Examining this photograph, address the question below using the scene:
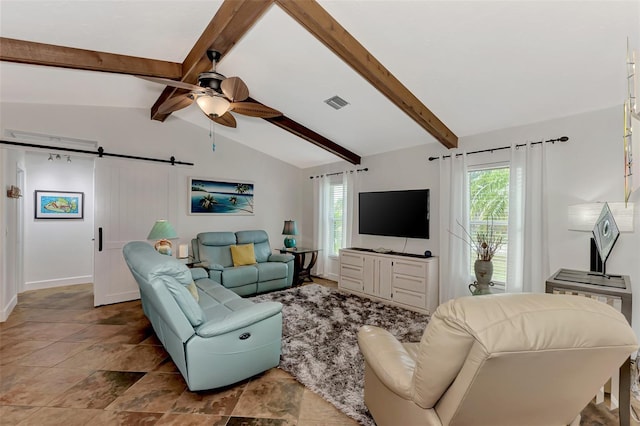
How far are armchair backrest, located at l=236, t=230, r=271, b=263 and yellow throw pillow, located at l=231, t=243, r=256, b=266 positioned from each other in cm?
24

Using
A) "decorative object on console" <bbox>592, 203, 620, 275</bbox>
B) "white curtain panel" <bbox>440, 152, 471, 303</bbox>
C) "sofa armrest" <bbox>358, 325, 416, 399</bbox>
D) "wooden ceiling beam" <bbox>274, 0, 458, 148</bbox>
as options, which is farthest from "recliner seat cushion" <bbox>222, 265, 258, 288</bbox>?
"decorative object on console" <bbox>592, 203, 620, 275</bbox>

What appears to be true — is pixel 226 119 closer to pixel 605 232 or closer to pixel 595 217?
pixel 595 217

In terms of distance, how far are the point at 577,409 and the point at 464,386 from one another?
28.0 inches

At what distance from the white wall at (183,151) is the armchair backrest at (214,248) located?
43 centimetres

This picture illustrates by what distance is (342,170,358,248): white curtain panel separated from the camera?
525cm

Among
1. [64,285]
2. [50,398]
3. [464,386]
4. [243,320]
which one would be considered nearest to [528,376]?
[464,386]

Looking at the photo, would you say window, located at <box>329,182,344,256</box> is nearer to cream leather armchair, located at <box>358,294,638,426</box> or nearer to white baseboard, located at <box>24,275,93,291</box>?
cream leather armchair, located at <box>358,294,638,426</box>

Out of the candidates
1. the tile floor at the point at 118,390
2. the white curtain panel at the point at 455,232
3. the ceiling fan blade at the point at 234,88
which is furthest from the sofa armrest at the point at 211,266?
the white curtain panel at the point at 455,232

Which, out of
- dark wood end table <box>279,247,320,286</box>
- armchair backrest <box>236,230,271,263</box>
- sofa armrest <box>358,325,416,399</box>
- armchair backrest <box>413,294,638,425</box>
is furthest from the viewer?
dark wood end table <box>279,247,320,286</box>

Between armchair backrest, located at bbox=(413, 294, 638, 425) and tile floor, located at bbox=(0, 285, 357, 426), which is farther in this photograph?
tile floor, located at bbox=(0, 285, 357, 426)

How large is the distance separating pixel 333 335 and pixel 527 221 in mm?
2468

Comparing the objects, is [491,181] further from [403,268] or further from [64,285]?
[64,285]

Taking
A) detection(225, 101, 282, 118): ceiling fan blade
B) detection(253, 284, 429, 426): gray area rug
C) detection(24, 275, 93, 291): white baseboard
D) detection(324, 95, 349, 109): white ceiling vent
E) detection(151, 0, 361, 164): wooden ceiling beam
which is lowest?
detection(253, 284, 429, 426): gray area rug

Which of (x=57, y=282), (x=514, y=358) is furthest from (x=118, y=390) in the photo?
(x=57, y=282)
